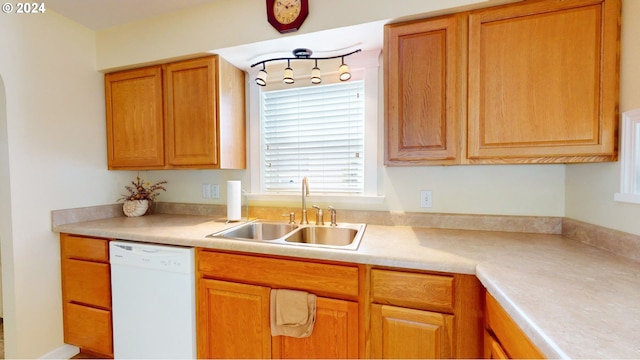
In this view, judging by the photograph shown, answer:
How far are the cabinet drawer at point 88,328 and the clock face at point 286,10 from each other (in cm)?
217

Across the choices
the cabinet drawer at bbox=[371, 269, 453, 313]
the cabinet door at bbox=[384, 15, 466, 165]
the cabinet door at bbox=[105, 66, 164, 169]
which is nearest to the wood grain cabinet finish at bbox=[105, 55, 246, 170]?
the cabinet door at bbox=[105, 66, 164, 169]

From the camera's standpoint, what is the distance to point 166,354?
1.58 meters

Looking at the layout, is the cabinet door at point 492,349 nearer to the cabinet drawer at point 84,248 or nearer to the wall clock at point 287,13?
the wall clock at point 287,13

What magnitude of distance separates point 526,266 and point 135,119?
258 cm

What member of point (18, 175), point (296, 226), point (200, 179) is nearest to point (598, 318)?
point (296, 226)

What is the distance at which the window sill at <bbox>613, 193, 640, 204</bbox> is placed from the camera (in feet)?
3.49

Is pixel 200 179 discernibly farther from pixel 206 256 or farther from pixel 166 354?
pixel 166 354

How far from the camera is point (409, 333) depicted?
1.19m

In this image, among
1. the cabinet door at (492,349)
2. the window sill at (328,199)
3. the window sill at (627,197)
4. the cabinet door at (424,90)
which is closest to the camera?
the cabinet door at (492,349)

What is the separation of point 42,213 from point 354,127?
221 cm

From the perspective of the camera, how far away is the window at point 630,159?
3.55ft

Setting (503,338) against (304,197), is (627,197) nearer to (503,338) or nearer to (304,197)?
(503,338)

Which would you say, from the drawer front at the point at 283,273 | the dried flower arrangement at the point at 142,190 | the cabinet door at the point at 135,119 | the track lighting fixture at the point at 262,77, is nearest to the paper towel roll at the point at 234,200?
the drawer front at the point at 283,273

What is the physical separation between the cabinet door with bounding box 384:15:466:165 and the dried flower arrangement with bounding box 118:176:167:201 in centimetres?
204
